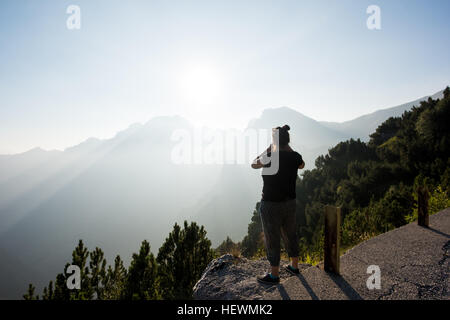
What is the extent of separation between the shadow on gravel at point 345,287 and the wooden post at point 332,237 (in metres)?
0.11

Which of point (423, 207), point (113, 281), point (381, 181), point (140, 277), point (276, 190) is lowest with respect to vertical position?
point (113, 281)

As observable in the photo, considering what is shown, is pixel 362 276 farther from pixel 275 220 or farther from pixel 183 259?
pixel 183 259

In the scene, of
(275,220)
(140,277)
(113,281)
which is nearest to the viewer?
(275,220)

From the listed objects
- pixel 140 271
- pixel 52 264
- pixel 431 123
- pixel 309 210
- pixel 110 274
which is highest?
pixel 431 123

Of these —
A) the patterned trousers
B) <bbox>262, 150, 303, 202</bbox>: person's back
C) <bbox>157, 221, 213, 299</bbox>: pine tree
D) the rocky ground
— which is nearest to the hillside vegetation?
<bbox>157, 221, 213, 299</bbox>: pine tree

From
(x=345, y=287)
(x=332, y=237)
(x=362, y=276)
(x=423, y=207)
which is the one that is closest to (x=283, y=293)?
(x=345, y=287)

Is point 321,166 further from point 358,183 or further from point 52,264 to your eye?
point 52,264

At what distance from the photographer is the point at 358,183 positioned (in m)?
23.2

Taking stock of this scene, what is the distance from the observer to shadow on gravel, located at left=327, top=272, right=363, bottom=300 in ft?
9.63

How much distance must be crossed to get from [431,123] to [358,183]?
24.8 feet

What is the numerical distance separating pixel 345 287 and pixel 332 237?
Result: 687 millimetres

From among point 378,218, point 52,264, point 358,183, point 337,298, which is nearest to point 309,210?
point 358,183

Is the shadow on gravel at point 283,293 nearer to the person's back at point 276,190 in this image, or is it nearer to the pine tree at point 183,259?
the person's back at point 276,190

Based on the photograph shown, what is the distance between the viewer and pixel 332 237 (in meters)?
3.61
